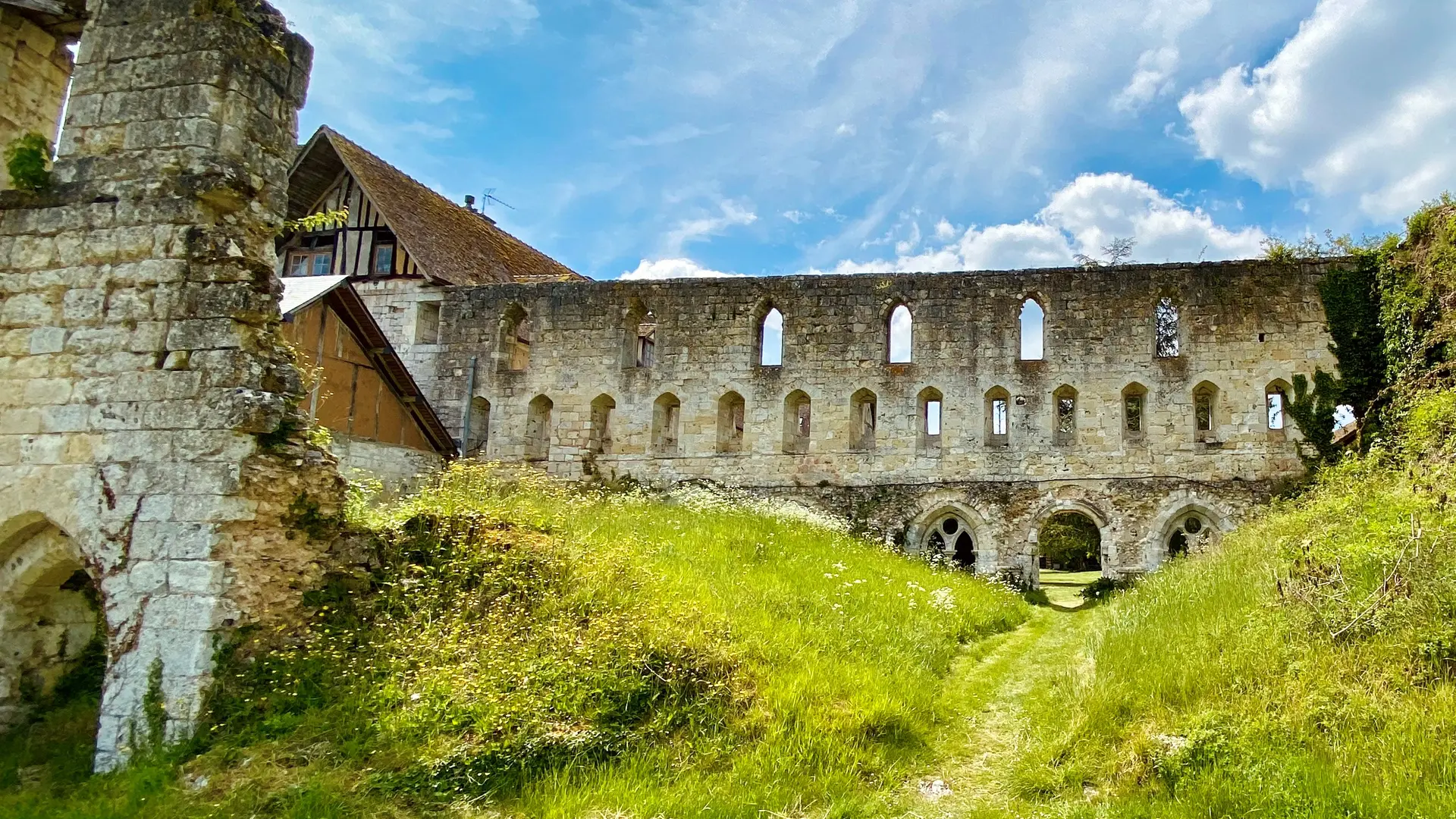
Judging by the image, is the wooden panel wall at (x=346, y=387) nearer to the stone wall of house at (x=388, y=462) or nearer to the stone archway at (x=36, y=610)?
the stone wall of house at (x=388, y=462)

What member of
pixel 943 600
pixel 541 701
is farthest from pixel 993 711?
pixel 541 701

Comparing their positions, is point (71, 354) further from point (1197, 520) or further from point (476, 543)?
point (1197, 520)

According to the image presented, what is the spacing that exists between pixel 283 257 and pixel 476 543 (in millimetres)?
16237

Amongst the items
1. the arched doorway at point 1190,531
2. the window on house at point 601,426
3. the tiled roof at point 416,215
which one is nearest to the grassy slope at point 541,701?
the arched doorway at point 1190,531

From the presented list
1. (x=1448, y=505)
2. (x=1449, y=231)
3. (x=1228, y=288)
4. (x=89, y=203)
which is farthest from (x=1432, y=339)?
(x=89, y=203)

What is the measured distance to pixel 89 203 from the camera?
24.3 feet

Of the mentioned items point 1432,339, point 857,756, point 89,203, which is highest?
point 1432,339

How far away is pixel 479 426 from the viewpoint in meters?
20.4

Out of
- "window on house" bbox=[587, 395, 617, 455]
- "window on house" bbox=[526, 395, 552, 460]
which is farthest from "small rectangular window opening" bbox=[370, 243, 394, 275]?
"window on house" bbox=[587, 395, 617, 455]

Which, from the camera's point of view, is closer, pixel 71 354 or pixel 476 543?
pixel 71 354

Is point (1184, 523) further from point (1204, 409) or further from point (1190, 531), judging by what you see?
point (1204, 409)

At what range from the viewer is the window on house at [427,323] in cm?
2055

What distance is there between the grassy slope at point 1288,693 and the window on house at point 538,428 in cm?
1321

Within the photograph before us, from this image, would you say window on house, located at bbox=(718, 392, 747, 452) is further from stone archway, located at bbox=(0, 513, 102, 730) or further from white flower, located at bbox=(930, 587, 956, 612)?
stone archway, located at bbox=(0, 513, 102, 730)
